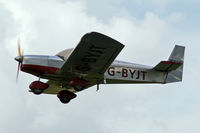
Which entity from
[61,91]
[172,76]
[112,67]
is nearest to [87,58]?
[112,67]

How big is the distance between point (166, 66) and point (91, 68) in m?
3.78

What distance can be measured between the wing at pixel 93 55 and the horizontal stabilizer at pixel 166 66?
3.02m

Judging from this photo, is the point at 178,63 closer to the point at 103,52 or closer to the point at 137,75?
the point at 137,75

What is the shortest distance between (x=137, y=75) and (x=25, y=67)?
4.92m

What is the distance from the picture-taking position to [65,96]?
2056 centimetres

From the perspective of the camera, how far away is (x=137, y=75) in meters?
20.2

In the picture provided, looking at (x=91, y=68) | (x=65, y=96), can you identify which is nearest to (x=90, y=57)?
(x=91, y=68)

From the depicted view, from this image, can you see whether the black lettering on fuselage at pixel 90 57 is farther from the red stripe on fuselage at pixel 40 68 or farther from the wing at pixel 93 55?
the red stripe on fuselage at pixel 40 68

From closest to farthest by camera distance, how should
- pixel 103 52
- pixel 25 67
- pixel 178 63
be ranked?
pixel 103 52
pixel 25 67
pixel 178 63

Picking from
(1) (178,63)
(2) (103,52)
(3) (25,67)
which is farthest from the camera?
(1) (178,63)

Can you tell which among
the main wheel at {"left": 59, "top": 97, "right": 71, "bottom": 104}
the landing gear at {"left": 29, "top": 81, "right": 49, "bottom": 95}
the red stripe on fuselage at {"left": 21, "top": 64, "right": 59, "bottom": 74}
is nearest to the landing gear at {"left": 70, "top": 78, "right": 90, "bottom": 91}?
the red stripe on fuselage at {"left": 21, "top": 64, "right": 59, "bottom": 74}

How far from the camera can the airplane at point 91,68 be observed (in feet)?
56.1

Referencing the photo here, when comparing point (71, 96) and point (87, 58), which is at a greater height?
point (87, 58)

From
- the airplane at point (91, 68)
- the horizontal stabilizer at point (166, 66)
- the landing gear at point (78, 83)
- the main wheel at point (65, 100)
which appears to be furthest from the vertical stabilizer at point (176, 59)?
the main wheel at point (65, 100)
